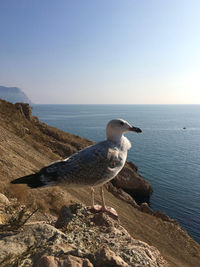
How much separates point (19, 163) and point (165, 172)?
32.7 metres

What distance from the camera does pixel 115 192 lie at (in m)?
24.0

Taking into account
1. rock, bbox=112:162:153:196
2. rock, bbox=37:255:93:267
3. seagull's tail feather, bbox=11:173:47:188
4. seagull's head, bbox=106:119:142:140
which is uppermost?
seagull's head, bbox=106:119:142:140

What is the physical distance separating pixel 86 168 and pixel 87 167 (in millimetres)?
39

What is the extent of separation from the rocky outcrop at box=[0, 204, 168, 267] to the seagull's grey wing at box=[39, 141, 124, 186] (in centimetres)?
124

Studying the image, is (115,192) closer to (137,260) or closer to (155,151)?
(137,260)

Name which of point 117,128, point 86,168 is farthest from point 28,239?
point 117,128

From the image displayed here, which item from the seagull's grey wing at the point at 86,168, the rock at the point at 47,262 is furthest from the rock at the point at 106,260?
the seagull's grey wing at the point at 86,168

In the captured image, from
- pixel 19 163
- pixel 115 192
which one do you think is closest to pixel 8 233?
pixel 19 163

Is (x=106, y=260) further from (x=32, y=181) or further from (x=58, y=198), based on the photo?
(x=58, y=198)

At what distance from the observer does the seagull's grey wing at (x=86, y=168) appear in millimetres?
5141

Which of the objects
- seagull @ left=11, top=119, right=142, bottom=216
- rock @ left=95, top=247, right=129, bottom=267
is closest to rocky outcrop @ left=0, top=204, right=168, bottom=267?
rock @ left=95, top=247, right=129, bottom=267

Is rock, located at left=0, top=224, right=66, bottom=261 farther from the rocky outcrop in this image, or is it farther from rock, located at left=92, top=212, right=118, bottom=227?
rock, located at left=92, top=212, right=118, bottom=227

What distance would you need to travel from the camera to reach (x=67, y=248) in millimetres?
3396

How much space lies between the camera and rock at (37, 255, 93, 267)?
276 cm
